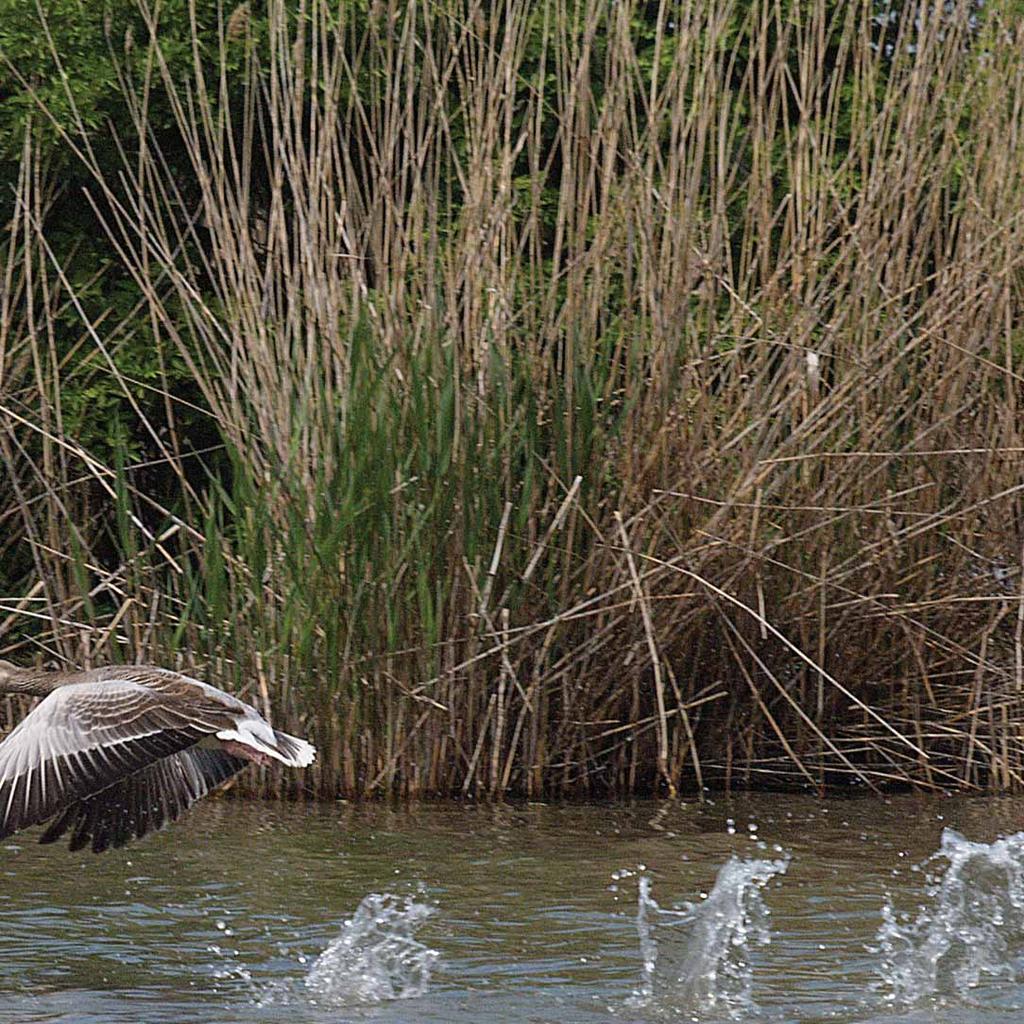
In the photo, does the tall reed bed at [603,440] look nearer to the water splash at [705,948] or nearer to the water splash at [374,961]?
the water splash at [705,948]

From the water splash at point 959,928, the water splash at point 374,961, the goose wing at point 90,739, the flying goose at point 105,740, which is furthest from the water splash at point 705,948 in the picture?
the goose wing at point 90,739

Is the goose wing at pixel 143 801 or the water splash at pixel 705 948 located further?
the goose wing at pixel 143 801

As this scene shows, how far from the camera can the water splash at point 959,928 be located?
4.79 m

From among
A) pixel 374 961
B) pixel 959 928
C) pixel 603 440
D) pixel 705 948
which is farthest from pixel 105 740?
pixel 603 440

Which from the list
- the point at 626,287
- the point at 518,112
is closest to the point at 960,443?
the point at 626,287

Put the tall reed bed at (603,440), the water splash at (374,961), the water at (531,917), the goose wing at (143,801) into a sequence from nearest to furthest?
the water at (531,917)
the water splash at (374,961)
the goose wing at (143,801)
the tall reed bed at (603,440)

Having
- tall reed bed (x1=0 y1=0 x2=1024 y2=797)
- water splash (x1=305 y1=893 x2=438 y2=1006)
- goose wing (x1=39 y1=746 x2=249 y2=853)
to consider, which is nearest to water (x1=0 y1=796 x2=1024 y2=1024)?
water splash (x1=305 y1=893 x2=438 y2=1006)

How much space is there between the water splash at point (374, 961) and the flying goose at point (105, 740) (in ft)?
1.52

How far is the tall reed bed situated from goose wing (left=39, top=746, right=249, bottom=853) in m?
1.11

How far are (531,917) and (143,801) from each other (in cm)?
108

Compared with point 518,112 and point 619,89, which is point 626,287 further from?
point 518,112

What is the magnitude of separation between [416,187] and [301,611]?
143 cm

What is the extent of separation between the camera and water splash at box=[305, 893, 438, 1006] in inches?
185

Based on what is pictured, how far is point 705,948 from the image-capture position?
488 centimetres
